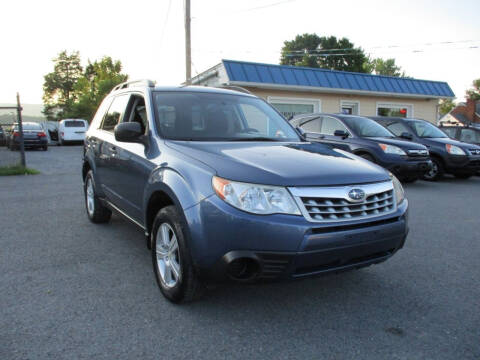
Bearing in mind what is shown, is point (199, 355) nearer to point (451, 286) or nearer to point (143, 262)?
point (143, 262)

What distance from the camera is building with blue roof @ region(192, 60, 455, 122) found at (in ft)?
52.8

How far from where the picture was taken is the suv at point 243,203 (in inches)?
99.5

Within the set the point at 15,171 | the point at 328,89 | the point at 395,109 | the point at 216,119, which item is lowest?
the point at 15,171

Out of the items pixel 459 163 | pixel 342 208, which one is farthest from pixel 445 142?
pixel 342 208

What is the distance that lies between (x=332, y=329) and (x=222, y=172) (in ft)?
4.23

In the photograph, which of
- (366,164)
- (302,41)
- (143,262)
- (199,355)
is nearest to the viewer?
(199,355)

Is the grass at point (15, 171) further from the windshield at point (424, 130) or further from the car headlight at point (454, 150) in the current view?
the car headlight at point (454, 150)

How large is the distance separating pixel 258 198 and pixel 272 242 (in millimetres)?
288

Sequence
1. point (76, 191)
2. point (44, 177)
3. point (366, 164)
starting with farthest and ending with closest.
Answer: point (44, 177), point (76, 191), point (366, 164)

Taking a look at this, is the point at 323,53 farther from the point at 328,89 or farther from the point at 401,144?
the point at 401,144

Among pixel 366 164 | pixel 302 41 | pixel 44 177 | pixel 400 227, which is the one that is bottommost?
pixel 44 177

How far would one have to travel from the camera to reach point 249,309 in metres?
3.06

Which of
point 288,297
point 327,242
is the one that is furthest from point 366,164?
point 288,297

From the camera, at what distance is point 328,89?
17766mm
